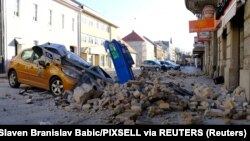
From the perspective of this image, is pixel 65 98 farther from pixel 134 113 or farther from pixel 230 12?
pixel 230 12

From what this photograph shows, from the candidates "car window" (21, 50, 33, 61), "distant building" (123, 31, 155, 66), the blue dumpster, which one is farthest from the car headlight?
"distant building" (123, 31, 155, 66)

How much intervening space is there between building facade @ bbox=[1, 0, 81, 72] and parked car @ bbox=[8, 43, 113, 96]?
1388 centimetres

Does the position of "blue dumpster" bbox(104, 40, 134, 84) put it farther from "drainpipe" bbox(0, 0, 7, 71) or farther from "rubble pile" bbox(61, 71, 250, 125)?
"drainpipe" bbox(0, 0, 7, 71)

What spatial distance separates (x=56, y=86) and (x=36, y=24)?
21152 millimetres

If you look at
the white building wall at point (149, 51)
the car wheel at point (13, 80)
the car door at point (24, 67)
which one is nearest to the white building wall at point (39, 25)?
the car wheel at point (13, 80)

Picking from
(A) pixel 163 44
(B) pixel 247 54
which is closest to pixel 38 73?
(B) pixel 247 54

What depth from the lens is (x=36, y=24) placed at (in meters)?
32.0

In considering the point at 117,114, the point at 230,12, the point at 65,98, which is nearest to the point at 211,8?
the point at 230,12

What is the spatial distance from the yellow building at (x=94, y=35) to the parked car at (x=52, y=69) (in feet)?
103

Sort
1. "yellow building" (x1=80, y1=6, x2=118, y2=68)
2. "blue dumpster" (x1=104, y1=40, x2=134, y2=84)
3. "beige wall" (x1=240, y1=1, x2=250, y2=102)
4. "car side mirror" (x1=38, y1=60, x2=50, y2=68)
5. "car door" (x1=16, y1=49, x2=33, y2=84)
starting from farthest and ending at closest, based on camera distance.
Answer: "yellow building" (x1=80, y1=6, x2=118, y2=68) < "blue dumpster" (x1=104, y1=40, x2=134, y2=84) < "car door" (x1=16, y1=49, x2=33, y2=84) < "car side mirror" (x1=38, y1=60, x2=50, y2=68) < "beige wall" (x1=240, y1=1, x2=250, y2=102)

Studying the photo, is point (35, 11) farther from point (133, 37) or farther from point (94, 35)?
point (133, 37)

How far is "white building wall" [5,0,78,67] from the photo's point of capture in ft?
90.2

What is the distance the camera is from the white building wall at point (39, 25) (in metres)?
27.5

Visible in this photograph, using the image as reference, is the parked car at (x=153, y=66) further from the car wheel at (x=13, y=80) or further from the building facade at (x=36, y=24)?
the car wheel at (x=13, y=80)
